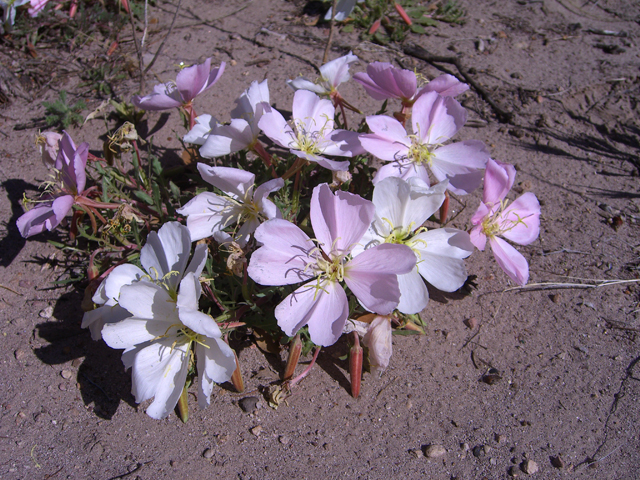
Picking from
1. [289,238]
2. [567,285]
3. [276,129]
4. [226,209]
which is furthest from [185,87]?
[567,285]

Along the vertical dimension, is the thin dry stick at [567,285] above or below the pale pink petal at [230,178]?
below

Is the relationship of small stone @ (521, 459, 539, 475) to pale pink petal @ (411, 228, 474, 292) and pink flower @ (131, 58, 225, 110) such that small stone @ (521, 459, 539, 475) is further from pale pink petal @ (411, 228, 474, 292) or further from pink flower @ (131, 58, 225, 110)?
pink flower @ (131, 58, 225, 110)

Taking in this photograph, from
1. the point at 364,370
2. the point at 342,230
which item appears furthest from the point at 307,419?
the point at 342,230

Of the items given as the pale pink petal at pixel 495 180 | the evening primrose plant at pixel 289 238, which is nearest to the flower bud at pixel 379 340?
the evening primrose plant at pixel 289 238

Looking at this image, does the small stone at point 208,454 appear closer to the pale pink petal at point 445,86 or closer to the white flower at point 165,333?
the white flower at point 165,333

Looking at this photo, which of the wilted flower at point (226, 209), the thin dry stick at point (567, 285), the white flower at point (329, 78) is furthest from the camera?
the thin dry stick at point (567, 285)

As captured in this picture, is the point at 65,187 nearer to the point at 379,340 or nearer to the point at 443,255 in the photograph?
the point at 379,340

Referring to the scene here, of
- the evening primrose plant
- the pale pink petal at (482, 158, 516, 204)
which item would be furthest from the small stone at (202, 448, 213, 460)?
the pale pink petal at (482, 158, 516, 204)
